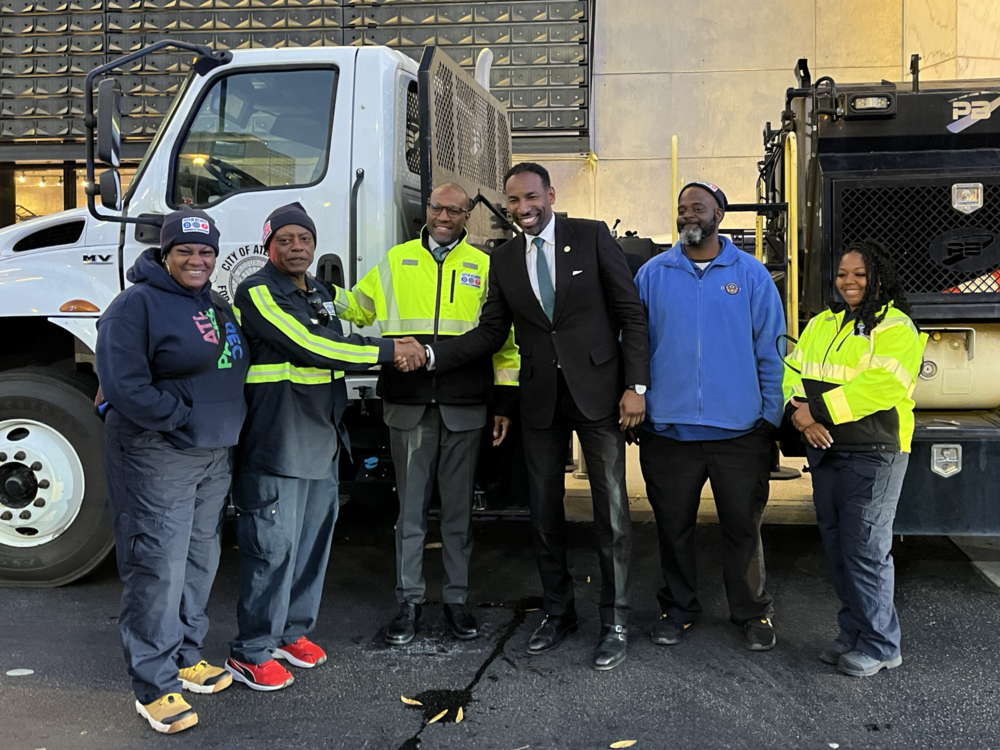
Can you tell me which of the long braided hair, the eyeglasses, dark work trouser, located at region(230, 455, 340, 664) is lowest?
dark work trouser, located at region(230, 455, 340, 664)

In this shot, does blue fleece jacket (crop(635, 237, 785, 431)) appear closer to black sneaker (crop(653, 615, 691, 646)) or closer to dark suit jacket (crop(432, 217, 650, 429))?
dark suit jacket (crop(432, 217, 650, 429))

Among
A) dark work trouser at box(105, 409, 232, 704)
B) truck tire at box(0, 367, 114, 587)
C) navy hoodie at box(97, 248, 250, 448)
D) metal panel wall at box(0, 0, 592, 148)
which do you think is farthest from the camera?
metal panel wall at box(0, 0, 592, 148)

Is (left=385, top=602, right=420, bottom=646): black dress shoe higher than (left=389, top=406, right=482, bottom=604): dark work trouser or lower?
lower

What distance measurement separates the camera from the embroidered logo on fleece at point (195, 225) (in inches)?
135

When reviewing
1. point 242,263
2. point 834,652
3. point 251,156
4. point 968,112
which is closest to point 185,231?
point 242,263

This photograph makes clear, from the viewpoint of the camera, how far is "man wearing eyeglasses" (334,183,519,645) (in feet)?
13.7

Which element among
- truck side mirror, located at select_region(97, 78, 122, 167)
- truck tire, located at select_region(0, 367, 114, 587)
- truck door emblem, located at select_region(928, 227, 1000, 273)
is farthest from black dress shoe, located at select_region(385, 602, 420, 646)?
truck door emblem, located at select_region(928, 227, 1000, 273)

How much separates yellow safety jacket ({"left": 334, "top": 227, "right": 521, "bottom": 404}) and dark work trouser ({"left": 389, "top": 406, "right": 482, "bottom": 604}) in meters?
0.14

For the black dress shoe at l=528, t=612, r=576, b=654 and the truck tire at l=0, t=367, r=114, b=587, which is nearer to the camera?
the black dress shoe at l=528, t=612, r=576, b=654

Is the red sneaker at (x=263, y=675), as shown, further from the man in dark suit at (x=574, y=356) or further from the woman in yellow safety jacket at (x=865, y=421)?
the woman in yellow safety jacket at (x=865, y=421)

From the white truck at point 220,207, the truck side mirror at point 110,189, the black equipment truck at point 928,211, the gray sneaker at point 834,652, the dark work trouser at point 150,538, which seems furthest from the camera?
the white truck at point 220,207

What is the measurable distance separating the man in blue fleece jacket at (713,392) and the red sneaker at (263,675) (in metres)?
1.63

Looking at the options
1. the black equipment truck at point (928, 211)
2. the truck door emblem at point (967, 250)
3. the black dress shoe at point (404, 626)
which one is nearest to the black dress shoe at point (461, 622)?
the black dress shoe at point (404, 626)

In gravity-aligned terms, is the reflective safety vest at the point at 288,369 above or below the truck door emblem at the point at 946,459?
above
